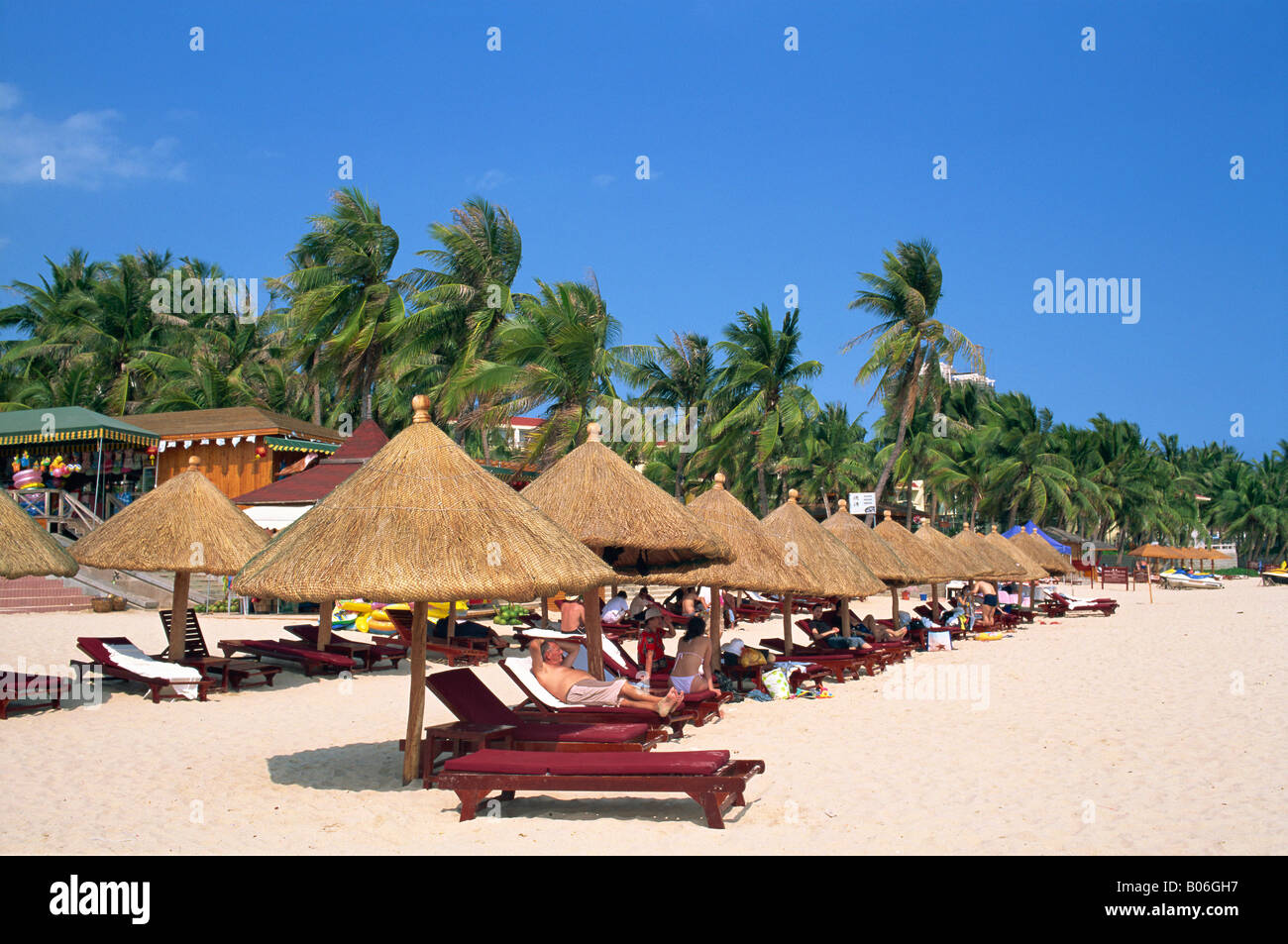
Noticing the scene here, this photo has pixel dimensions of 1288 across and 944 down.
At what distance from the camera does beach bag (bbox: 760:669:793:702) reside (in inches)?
461

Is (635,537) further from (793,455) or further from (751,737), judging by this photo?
(793,455)

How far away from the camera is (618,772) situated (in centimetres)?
606

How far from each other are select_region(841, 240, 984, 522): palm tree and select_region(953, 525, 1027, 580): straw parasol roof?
855cm

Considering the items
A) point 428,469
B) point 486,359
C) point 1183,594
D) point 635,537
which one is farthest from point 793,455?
point 428,469

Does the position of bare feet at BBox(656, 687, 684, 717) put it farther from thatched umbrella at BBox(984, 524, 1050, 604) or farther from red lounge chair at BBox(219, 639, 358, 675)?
thatched umbrella at BBox(984, 524, 1050, 604)

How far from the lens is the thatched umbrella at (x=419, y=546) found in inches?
251

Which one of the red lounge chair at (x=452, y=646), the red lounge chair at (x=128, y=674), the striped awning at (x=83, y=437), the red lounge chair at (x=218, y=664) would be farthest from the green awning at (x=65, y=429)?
the red lounge chair at (x=128, y=674)

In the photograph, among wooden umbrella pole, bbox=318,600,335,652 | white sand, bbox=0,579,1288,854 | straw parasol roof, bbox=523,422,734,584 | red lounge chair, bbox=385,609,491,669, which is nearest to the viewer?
white sand, bbox=0,579,1288,854

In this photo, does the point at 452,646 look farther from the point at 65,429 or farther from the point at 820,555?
the point at 65,429

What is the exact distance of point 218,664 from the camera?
11820mm

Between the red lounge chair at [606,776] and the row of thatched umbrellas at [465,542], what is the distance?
1.05m

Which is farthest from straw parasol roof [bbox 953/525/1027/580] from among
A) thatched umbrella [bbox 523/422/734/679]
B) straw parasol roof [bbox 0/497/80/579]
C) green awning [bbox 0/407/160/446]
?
green awning [bbox 0/407/160/446]

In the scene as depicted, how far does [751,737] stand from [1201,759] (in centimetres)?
366

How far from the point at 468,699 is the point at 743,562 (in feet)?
16.4
